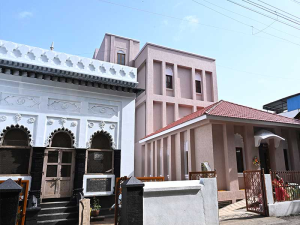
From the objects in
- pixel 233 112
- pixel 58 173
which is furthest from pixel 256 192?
pixel 58 173

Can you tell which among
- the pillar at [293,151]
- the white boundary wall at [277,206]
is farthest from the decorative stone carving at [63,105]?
the pillar at [293,151]

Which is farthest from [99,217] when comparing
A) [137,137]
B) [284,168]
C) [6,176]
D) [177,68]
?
[177,68]

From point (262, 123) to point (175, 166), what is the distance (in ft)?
18.3

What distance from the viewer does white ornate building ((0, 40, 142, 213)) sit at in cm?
855

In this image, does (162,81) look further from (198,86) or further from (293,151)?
(293,151)

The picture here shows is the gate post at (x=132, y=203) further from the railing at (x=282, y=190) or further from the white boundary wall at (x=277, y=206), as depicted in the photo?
the railing at (x=282, y=190)

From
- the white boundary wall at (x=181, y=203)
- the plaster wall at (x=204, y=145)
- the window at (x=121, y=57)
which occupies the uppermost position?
the window at (x=121, y=57)

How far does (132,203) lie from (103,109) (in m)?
5.34

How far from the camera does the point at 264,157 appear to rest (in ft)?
40.1

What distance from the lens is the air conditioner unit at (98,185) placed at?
30.1 feet

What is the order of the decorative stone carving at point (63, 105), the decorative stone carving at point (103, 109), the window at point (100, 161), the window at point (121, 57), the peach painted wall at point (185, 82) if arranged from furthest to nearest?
the window at point (121, 57)
the peach painted wall at point (185, 82)
the decorative stone carving at point (103, 109)
the window at point (100, 161)
the decorative stone carving at point (63, 105)

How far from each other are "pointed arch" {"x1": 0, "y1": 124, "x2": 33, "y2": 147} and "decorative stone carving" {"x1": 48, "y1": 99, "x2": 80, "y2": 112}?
1.31 meters

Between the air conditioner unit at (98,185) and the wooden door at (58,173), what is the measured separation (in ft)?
1.92

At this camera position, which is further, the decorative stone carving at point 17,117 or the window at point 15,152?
the decorative stone carving at point 17,117
